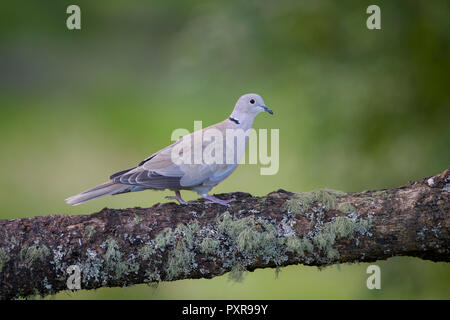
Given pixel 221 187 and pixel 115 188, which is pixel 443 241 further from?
pixel 221 187

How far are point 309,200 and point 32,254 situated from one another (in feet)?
5.02

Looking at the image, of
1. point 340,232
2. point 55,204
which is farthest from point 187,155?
point 55,204

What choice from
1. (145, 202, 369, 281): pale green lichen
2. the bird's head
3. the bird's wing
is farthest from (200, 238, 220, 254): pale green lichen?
the bird's head

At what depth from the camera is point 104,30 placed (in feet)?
29.8

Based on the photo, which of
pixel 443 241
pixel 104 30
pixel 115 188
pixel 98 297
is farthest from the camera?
pixel 104 30

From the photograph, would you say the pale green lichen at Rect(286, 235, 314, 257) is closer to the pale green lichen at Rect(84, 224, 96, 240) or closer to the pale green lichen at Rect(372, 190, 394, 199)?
the pale green lichen at Rect(372, 190, 394, 199)

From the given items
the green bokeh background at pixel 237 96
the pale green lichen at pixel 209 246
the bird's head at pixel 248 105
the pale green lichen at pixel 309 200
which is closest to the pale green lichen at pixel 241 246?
Result: the pale green lichen at pixel 209 246

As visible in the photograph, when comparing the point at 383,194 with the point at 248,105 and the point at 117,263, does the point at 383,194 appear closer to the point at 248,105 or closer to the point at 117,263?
the point at 248,105

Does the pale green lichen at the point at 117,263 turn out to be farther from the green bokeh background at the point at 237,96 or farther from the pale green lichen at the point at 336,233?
the pale green lichen at the point at 336,233

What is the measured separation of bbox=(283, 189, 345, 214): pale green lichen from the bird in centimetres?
41

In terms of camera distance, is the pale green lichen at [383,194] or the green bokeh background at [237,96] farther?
the green bokeh background at [237,96]

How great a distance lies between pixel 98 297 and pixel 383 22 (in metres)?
3.95

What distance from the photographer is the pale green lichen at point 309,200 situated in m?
2.92

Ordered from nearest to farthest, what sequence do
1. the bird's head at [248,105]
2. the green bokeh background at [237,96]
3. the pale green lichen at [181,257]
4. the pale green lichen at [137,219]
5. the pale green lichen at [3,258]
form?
the pale green lichen at [3,258] → the pale green lichen at [181,257] → the pale green lichen at [137,219] → the green bokeh background at [237,96] → the bird's head at [248,105]
